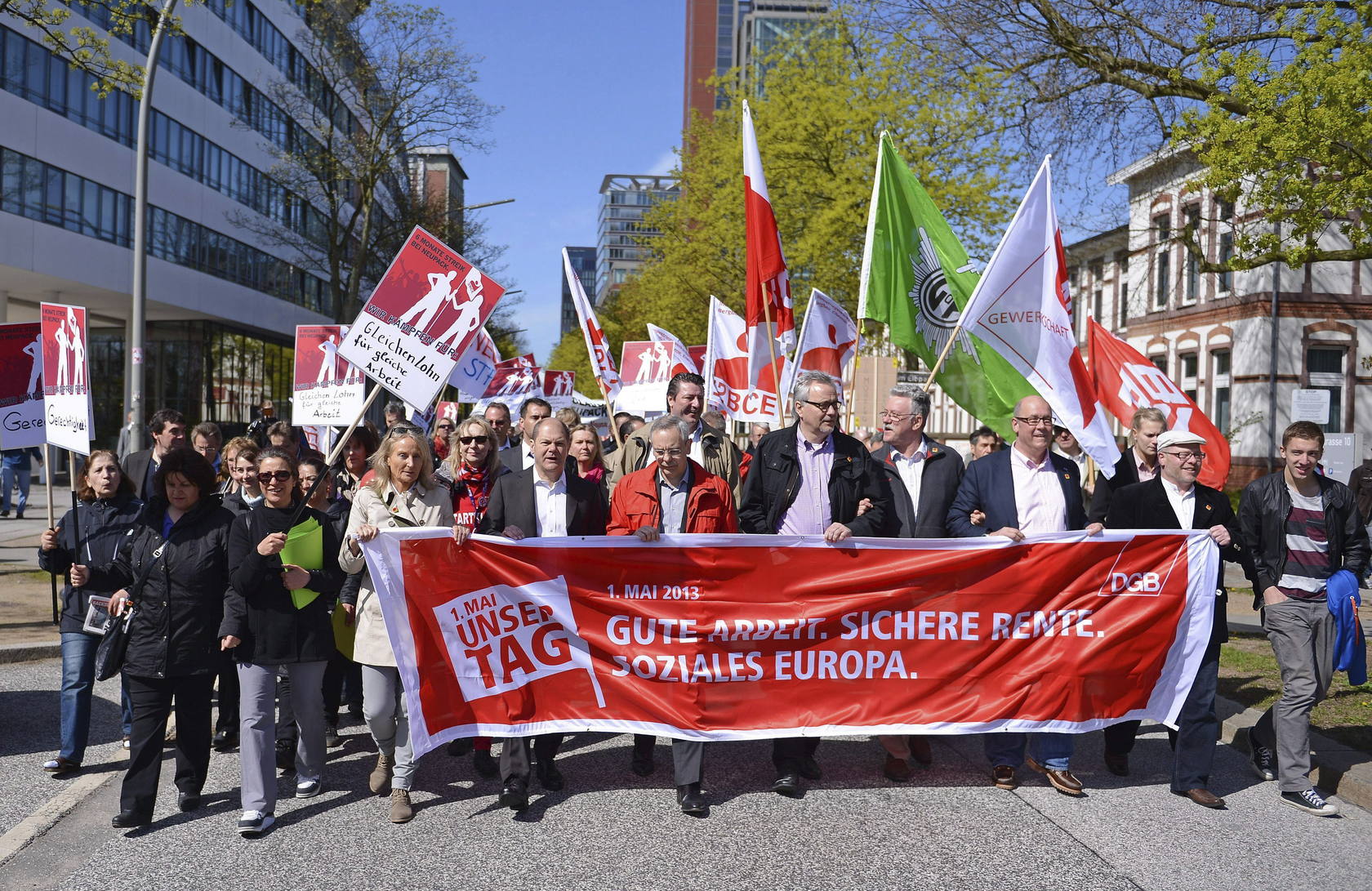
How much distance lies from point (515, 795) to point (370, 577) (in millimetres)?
1308

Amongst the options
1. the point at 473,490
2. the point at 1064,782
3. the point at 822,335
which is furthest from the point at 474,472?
the point at 822,335

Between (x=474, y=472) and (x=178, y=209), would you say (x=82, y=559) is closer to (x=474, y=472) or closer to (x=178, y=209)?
(x=474, y=472)

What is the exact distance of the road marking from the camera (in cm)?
527

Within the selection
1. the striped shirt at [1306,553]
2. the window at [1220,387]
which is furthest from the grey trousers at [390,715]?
the window at [1220,387]

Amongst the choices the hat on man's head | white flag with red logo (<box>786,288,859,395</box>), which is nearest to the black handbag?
the hat on man's head

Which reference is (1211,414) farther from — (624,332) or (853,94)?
(624,332)

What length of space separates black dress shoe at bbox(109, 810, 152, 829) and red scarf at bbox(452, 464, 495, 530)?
2236 mm

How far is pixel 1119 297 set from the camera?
45.4m

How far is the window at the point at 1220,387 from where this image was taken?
37.6m

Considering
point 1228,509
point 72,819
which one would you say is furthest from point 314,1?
point 1228,509

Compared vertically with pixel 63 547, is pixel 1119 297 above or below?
above

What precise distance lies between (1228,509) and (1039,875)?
2.52 meters

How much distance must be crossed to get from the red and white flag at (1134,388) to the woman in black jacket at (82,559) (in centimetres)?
718

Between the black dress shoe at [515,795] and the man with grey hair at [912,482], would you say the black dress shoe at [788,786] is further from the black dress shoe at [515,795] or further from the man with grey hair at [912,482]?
the black dress shoe at [515,795]
